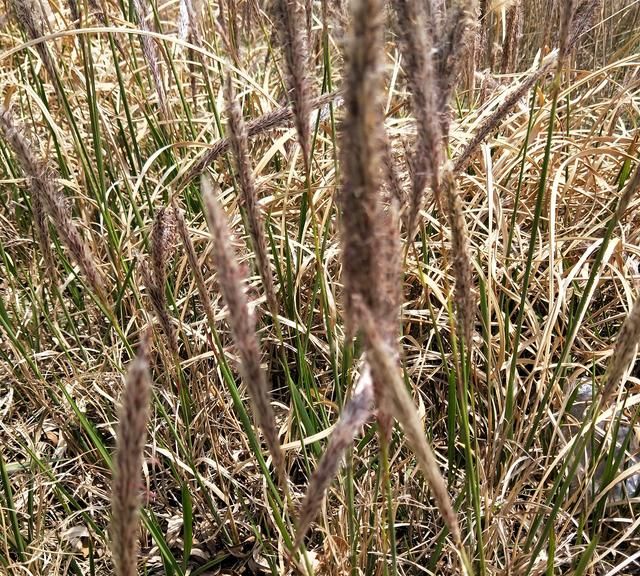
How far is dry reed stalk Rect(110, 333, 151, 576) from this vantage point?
22.6 inches

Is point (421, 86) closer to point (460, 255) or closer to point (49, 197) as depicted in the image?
point (460, 255)

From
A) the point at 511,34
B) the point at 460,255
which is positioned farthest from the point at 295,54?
the point at 511,34

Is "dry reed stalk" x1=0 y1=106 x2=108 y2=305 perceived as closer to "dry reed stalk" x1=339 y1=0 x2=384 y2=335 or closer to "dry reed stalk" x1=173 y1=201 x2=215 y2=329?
"dry reed stalk" x1=173 y1=201 x2=215 y2=329

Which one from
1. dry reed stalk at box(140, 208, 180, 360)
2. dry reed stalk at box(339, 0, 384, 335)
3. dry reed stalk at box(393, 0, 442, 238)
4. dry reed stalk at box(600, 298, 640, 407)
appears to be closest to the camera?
dry reed stalk at box(339, 0, 384, 335)

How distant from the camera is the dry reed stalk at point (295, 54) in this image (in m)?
1.00

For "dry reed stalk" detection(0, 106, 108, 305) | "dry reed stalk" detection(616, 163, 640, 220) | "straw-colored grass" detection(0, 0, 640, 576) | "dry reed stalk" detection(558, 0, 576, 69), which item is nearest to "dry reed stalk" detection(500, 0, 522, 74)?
"straw-colored grass" detection(0, 0, 640, 576)

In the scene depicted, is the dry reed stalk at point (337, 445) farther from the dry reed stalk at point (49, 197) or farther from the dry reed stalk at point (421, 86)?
the dry reed stalk at point (49, 197)

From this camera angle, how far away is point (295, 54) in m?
1.00

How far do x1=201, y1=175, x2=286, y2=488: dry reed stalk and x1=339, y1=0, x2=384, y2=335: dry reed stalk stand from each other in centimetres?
11

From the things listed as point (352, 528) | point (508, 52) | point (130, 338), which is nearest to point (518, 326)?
point (352, 528)

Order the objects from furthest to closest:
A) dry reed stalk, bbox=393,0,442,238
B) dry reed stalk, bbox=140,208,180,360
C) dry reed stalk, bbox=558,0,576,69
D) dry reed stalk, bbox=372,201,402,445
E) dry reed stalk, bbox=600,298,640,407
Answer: dry reed stalk, bbox=140,208,180,360
dry reed stalk, bbox=558,0,576,69
dry reed stalk, bbox=600,298,640,407
dry reed stalk, bbox=393,0,442,238
dry reed stalk, bbox=372,201,402,445

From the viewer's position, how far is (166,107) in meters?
2.07

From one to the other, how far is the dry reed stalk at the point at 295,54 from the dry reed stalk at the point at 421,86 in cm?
17

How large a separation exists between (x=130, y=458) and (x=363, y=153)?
0.33m
